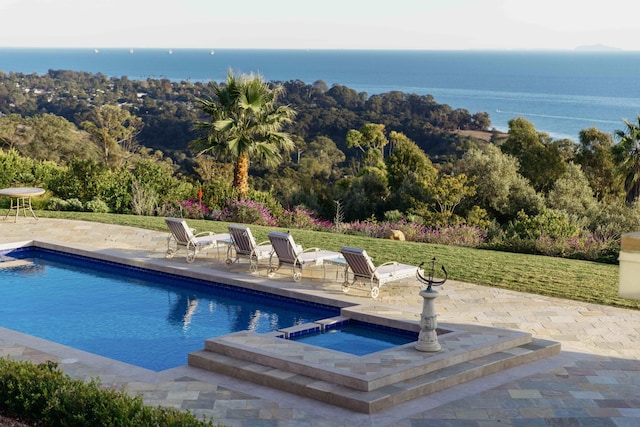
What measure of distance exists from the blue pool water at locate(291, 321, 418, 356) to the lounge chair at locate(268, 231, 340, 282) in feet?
6.23

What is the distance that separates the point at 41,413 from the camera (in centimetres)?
579

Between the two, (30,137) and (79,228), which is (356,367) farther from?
(30,137)

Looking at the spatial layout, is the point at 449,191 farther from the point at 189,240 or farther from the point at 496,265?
the point at 189,240

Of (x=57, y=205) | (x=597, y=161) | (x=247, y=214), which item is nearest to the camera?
(x=247, y=214)

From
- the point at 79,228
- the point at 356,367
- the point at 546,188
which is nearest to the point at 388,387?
the point at 356,367

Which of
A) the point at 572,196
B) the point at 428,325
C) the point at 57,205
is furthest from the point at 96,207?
the point at 572,196

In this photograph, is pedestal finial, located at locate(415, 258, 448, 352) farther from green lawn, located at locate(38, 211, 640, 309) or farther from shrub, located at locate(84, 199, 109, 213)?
shrub, located at locate(84, 199, 109, 213)

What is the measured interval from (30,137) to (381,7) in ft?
309

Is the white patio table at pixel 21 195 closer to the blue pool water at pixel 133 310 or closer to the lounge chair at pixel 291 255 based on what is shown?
the blue pool water at pixel 133 310

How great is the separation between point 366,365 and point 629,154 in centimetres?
2378

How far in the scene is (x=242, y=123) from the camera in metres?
19.1

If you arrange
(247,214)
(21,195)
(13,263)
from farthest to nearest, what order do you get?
(247,214) < (21,195) < (13,263)

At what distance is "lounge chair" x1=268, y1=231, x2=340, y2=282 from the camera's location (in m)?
11.3

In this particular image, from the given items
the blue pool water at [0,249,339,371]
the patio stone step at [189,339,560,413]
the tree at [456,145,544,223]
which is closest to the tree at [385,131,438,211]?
the tree at [456,145,544,223]
